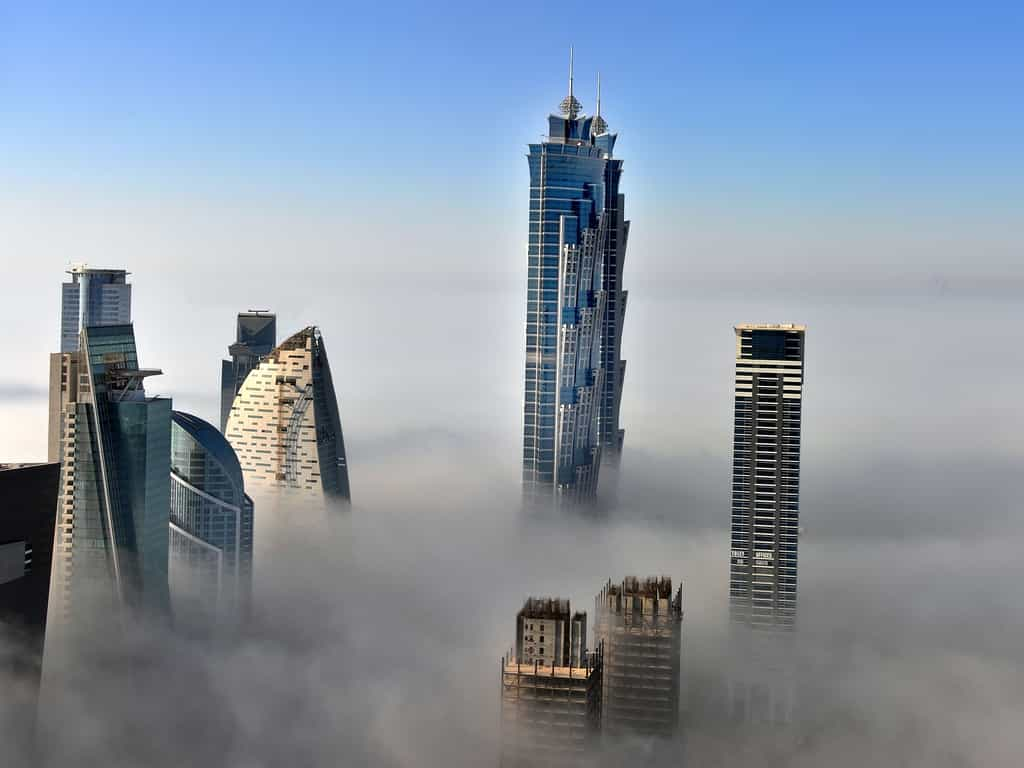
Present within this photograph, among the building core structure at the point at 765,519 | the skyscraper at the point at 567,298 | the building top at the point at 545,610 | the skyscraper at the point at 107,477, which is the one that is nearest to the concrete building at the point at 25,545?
the skyscraper at the point at 107,477

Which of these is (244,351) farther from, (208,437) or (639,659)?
(639,659)

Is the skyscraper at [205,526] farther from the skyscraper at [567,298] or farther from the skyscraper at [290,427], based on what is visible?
the skyscraper at [567,298]

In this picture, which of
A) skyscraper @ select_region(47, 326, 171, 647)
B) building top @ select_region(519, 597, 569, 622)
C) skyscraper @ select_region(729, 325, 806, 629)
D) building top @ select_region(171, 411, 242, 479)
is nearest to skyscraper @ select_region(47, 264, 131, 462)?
building top @ select_region(171, 411, 242, 479)

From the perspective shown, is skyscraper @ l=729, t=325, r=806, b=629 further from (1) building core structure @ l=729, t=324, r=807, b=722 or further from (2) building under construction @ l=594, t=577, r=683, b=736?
(2) building under construction @ l=594, t=577, r=683, b=736

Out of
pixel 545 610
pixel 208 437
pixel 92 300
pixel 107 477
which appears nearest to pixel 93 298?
pixel 92 300

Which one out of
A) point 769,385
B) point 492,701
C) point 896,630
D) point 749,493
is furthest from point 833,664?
point 492,701
